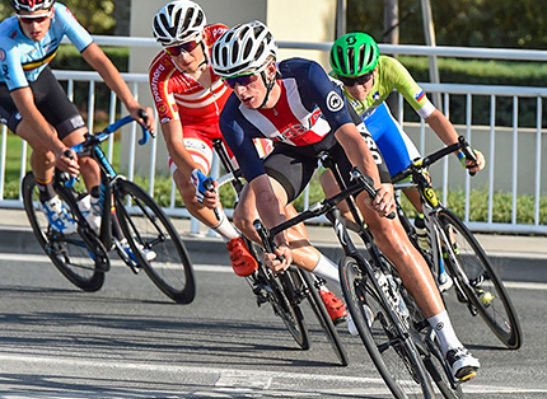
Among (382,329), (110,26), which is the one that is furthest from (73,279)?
(110,26)

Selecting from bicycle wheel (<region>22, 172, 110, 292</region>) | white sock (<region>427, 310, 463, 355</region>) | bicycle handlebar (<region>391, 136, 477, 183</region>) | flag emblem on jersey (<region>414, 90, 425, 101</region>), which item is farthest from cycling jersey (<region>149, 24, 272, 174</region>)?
white sock (<region>427, 310, 463, 355</region>)

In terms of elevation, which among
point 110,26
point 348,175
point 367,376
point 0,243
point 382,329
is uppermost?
point 348,175

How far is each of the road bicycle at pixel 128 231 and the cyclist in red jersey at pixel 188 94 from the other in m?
0.27

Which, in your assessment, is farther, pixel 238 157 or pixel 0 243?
pixel 0 243

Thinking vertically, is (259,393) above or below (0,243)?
above

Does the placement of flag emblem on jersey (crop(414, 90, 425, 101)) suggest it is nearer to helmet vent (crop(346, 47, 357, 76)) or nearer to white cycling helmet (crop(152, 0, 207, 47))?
helmet vent (crop(346, 47, 357, 76))

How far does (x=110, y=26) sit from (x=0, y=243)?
868 inches

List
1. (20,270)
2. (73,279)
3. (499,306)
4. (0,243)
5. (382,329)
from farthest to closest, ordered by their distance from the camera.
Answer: (0,243)
(20,270)
(73,279)
(499,306)
(382,329)

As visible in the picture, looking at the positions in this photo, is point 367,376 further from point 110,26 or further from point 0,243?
point 110,26

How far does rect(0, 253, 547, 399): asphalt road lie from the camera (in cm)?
541

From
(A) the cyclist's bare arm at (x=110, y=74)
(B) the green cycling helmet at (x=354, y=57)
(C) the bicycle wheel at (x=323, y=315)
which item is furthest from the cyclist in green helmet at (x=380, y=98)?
(A) the cyclist's bare arm at (x=110, y=74)

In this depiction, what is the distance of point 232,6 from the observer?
1345 centimetres

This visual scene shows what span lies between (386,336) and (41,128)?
300cm

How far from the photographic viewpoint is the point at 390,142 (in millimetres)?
6535
